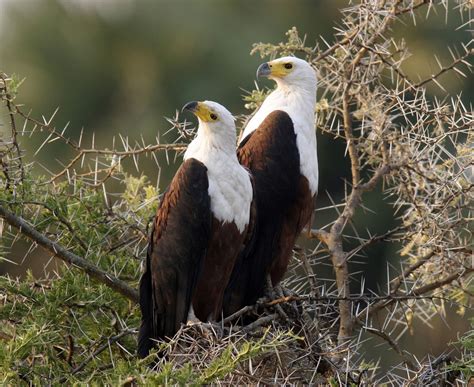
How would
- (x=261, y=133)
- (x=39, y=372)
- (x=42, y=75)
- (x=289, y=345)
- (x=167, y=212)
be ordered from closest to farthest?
(x=39, y=372) → (x=289, y=345) → (x=167, y=212) → (x=261, y=133) → (x=42, y=75)

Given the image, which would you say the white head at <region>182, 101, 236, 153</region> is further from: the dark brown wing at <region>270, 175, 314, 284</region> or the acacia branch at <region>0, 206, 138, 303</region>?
the acacia branch at <region>0, 206, 138, 303</region>

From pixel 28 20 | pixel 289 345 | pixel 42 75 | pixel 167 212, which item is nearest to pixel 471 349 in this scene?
pixel 289 345

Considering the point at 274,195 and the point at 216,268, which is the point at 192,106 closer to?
the point at 274,195

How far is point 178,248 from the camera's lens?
402 cm

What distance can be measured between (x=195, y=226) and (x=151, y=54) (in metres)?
15.9

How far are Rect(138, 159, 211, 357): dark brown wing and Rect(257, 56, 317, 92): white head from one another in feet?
2.40

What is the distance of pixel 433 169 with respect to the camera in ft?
14.6

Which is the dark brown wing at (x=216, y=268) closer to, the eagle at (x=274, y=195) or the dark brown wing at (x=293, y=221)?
the eagle at (x=274, y=195)

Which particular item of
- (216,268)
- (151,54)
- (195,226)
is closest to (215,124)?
(195,226)

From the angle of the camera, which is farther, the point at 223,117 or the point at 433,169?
the point at 433,169

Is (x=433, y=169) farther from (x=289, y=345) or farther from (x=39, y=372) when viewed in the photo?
(x=39, y=372)

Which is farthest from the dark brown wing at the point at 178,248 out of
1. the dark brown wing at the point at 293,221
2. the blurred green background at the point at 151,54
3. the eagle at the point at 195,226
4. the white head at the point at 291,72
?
the blurred green background at the point at 151,54

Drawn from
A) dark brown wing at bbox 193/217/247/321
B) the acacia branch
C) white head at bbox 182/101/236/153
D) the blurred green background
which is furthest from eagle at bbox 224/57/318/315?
the blurred green background

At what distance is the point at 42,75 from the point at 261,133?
14218 mm
